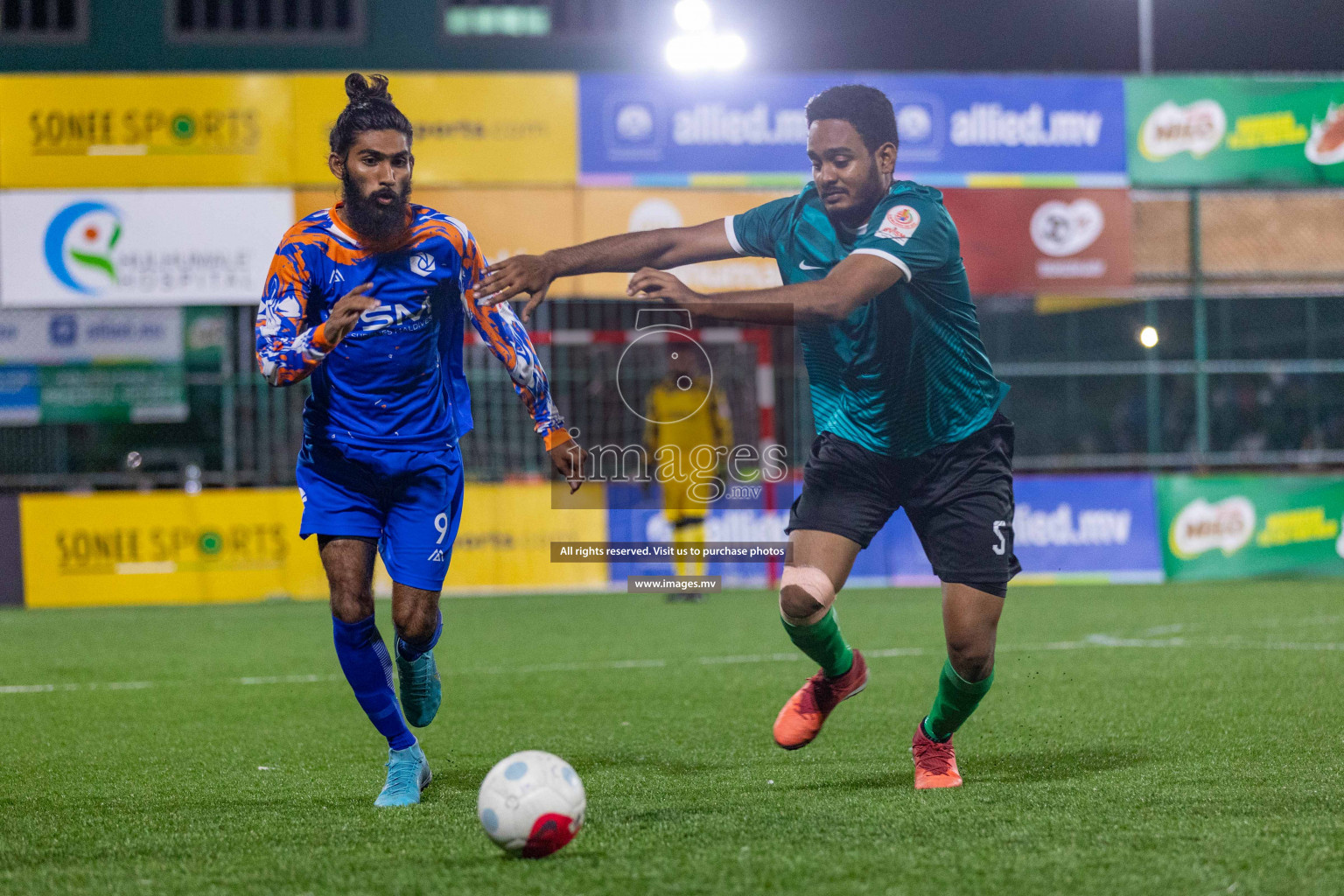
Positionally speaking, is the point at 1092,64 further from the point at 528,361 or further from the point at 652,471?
the point at 528,361

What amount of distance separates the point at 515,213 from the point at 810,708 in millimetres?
9722

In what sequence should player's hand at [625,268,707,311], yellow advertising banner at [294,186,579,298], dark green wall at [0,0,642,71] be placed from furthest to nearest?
dark green wall at [0,0,642,71], yellow advertising banner at [294,186,579,298], player's hand at [625,268,707,311]

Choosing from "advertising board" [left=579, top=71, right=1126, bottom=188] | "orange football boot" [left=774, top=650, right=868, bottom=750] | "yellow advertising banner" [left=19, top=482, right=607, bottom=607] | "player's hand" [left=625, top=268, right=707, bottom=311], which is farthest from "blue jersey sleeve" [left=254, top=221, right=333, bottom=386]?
"advertising board" [left=579, top=71, right=1126, bottom=188]

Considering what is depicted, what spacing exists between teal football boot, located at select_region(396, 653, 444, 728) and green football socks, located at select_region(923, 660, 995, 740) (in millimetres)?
1716

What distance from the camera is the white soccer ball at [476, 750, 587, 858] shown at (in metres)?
3.82

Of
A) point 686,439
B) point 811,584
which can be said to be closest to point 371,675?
point 811,584

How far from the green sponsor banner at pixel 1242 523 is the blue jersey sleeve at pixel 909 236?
10618 millimetres

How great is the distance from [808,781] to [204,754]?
2.55 metres

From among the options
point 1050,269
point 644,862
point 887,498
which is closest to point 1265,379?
point 1050,269

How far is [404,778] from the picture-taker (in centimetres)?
484

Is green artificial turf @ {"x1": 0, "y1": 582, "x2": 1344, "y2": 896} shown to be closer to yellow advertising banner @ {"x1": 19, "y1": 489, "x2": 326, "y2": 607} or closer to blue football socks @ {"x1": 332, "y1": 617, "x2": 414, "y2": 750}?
blue football socks @ {"x1": 332, "y1": 617, "x2": 414, "y2": 750}

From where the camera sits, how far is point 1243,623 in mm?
10547

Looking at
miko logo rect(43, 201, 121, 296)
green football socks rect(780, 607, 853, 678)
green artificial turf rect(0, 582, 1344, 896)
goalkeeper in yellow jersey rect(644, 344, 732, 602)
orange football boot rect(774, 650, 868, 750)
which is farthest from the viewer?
miko logo rect(43, 201, 121, 296)

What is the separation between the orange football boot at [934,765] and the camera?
4.88 m
